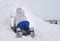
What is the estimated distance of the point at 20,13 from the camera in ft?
3.66

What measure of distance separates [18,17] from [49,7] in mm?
1553

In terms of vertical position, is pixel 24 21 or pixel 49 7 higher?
pixel 49 7

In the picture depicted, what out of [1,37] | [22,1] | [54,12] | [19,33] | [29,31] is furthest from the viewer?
[54,12]

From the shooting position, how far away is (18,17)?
1045 millimetres

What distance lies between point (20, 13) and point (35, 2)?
4.09ft

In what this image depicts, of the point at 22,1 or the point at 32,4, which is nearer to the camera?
the point at 22,1

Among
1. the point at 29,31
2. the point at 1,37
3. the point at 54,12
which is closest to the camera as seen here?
the point at 1,37

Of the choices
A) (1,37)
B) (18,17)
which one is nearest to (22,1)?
(18,17)

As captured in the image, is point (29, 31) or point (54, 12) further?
point (54, 12)

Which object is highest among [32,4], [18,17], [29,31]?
[32,4]

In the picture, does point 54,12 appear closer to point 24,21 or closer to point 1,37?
point 24,21

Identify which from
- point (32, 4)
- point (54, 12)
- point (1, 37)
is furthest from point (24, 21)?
point (54, 12)

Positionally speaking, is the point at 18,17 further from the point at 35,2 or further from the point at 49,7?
the point at 49,7

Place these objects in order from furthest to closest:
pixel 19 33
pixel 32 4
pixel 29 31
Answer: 1. pixel 32 4
2. pixel 29 31
3. pixel 19 33
